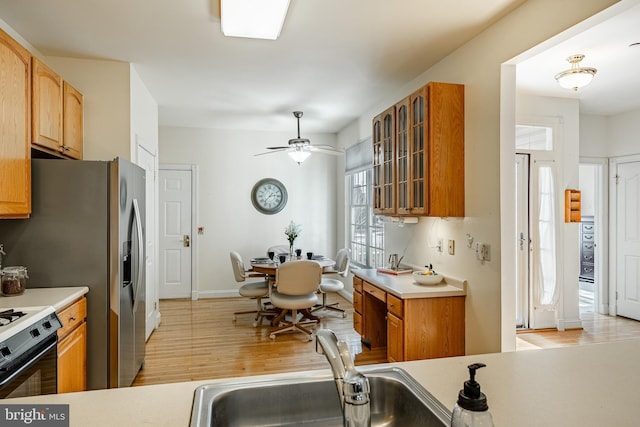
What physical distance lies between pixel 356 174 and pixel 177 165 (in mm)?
2829

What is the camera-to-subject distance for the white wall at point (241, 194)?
6.19 metres

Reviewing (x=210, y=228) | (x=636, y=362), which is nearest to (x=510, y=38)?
(x=636, y=362)

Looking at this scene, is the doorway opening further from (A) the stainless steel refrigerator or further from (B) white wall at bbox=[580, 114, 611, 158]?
(A) the stainless steel refrigerator

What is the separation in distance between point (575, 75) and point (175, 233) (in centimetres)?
550

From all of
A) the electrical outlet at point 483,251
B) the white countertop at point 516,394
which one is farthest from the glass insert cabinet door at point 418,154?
the white countertop at point 516,394

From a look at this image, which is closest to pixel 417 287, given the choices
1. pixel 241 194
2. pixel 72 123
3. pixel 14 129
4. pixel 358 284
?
pixel 358 284

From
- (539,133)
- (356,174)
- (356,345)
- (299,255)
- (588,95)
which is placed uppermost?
(588,95)

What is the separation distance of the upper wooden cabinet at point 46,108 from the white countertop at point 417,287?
2.72 metres

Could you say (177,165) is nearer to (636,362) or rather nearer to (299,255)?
(299,255)

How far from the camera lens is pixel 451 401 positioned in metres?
1.04

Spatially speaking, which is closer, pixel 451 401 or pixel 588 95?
pixel 451 401

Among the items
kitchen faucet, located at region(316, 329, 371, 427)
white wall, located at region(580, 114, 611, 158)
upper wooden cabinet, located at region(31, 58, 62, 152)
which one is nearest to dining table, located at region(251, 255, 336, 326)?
upper wooden cabinet, located at region(31, 58, 62, 152)

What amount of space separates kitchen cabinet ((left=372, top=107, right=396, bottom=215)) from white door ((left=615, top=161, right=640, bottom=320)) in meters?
3.44

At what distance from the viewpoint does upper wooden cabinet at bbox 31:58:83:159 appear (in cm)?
252
